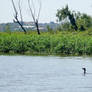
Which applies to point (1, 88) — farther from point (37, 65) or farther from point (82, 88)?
point (37, 65)

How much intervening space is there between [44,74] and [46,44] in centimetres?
2041

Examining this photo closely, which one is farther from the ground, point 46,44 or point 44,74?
point 44,74

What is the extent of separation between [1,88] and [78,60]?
17.7m

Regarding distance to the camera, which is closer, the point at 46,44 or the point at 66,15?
the point at 46,44

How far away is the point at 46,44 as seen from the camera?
5622 centimetres

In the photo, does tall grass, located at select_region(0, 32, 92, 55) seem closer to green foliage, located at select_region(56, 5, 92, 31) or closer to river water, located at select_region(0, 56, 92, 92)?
river water, located at select_region(0, 56, 92, 92)

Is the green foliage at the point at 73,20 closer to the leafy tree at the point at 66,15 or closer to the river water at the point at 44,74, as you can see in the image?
the leafy tree at the point at 66,15

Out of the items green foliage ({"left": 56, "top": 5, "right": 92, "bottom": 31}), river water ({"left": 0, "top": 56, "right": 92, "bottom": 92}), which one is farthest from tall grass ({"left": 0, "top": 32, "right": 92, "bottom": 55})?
green foliage ({"left": 56, "top": 5, "right": 92, "bottom": 31})

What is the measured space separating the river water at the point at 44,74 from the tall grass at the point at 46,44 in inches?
235

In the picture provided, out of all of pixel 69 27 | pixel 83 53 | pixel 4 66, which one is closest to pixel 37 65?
pixel 4 66

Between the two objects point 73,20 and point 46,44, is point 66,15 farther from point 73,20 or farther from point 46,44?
point 46,44

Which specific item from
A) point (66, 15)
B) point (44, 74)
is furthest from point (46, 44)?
point (66, 15)

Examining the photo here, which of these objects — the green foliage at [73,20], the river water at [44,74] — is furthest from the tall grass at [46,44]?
the green foliage at [73,20]

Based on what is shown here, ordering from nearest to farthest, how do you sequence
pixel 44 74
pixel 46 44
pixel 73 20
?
1. pixel 44 74
2. pixel 46 44
3. pixel 73 20
